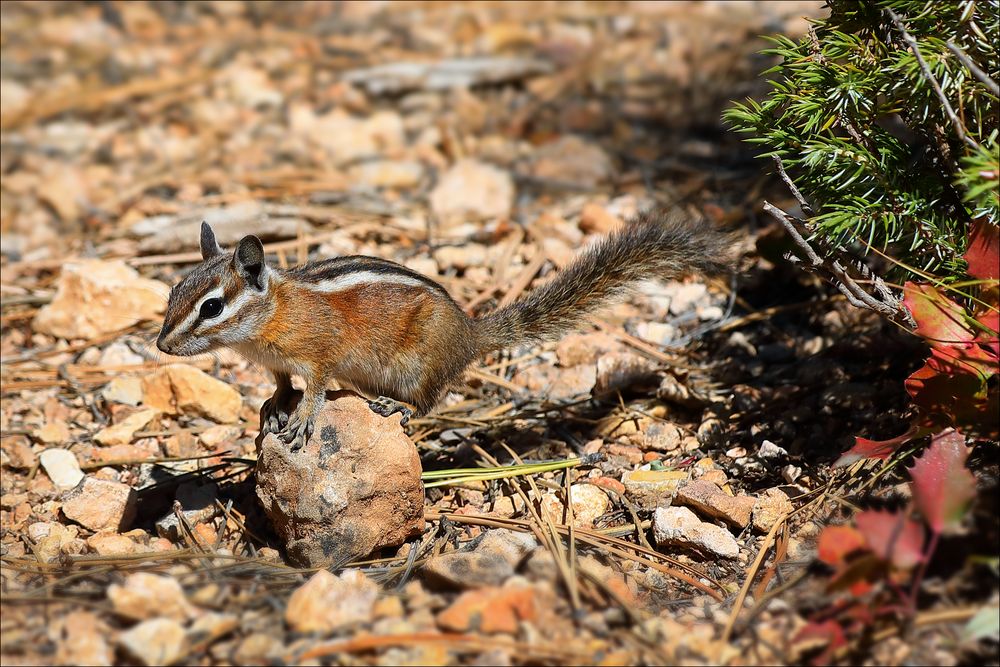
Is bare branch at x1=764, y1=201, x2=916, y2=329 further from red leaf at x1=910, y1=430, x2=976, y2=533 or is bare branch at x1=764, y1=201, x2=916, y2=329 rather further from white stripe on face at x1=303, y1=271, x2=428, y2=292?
white stripe on face at x1=303, y1=271, x2=428, y2=292

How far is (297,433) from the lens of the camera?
3.36 metres

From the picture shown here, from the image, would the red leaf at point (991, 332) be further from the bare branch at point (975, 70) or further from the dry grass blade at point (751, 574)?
the dry grass blade at point (751, 574)

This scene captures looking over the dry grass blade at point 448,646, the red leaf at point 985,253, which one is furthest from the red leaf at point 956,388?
the dry grass blade at point 448,646

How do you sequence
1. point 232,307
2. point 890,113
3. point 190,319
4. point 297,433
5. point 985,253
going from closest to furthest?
1. point 985,253
2. point 890,113
3. point 297,433
4. point 190,319
5. point 232,307

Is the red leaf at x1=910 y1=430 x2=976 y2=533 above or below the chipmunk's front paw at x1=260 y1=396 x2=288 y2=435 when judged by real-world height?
above

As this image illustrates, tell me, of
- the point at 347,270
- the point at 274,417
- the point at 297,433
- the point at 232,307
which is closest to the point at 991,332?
the point at 297,433

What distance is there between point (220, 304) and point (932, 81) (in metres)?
2.51

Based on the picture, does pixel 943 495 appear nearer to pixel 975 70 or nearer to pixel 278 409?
pixel 975 70

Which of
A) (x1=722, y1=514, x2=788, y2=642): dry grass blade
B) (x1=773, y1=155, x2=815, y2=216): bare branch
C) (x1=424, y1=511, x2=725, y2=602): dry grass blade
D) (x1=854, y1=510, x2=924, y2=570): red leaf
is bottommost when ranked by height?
(x1=424, y1=511, x2=725, y2=602): dry grass blade

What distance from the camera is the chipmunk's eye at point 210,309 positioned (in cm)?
355

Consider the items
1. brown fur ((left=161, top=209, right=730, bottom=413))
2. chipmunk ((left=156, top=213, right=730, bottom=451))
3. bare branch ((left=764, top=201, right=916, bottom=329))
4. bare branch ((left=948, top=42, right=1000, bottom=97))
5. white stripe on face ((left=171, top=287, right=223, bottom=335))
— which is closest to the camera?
bare branch ((left=948, top=42, right=1000, bottom=97))

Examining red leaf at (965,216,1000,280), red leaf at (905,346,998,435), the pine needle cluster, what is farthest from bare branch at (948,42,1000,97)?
red leaf at (905,346,998,435)

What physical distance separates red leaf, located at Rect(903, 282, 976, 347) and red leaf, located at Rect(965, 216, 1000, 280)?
0.12m

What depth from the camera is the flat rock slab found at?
126 inches
